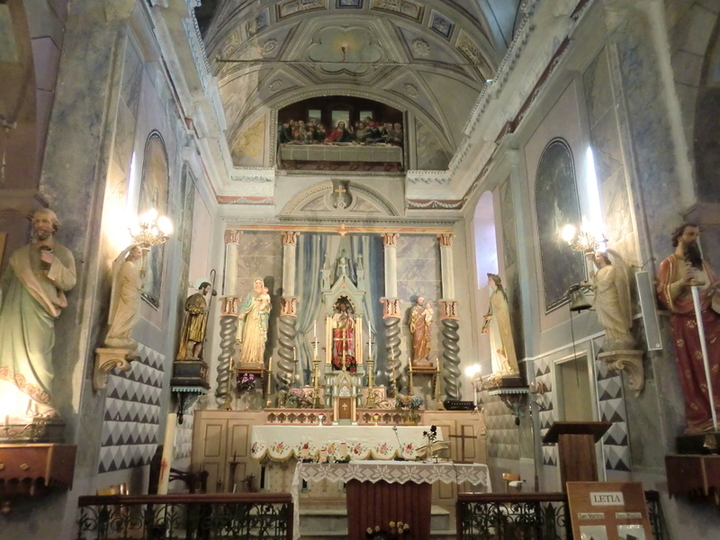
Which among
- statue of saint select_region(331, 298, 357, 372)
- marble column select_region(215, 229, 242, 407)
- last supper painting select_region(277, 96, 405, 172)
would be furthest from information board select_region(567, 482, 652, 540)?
last supper painting select_region(277, 96, 405, 172)

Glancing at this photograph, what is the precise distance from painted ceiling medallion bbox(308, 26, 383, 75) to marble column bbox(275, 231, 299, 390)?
4.28 metres

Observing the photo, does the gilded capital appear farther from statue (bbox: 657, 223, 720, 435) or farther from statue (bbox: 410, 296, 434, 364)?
statue (bbox: 657, 223, 720, 435)

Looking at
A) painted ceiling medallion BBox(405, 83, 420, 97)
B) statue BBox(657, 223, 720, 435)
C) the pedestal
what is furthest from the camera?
painted ceiling medallion BBox(405, 83, 420, 97)

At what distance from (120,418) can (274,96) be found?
9.80 meters

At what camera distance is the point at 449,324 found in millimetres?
13086

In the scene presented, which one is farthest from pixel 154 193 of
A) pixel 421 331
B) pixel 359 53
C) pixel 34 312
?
pixel 359 53

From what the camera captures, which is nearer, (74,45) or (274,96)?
(74,45)

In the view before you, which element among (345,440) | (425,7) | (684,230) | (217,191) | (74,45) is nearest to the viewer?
(684,230)

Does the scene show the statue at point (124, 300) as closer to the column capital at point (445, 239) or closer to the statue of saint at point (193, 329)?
the statue of saint at point (193, 329)

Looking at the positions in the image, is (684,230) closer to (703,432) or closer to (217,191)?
(703,432)

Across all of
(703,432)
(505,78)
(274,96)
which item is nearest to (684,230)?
(703,432)

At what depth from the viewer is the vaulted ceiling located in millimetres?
11172

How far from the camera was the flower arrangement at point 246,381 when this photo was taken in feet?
39.4

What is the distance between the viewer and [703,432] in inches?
209
